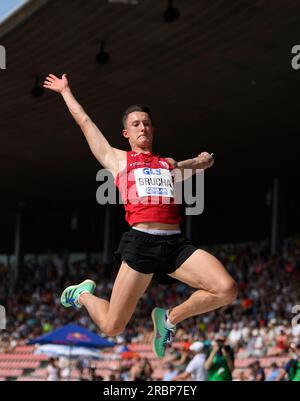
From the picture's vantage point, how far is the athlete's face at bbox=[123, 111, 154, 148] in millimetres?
8219

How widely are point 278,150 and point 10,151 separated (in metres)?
9.14

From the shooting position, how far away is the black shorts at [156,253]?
8008 mm

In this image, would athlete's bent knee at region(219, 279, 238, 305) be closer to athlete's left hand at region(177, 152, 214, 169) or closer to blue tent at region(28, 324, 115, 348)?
athlete's left hand at region(177, 152, 214, 169)

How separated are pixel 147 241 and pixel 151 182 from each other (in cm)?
51

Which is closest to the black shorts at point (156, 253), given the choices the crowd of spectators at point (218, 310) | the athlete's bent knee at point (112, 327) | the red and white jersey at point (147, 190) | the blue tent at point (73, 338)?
the red and white jersey at point (147, 190)

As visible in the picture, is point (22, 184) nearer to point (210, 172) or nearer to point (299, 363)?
point (210, 172)

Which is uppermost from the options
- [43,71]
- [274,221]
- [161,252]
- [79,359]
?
[43,71]

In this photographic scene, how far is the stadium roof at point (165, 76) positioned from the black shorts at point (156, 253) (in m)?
10.4

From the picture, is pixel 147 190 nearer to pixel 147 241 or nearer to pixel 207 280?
pixel 147 241

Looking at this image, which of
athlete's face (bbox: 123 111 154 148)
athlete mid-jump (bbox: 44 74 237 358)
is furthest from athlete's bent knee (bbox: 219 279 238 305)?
athlete's face (bbox: 123 111 154 148)

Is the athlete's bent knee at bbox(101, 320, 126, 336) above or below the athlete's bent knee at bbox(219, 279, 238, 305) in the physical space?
below

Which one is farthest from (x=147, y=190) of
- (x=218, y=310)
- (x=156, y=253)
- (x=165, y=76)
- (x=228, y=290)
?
(x=218, y=310)
